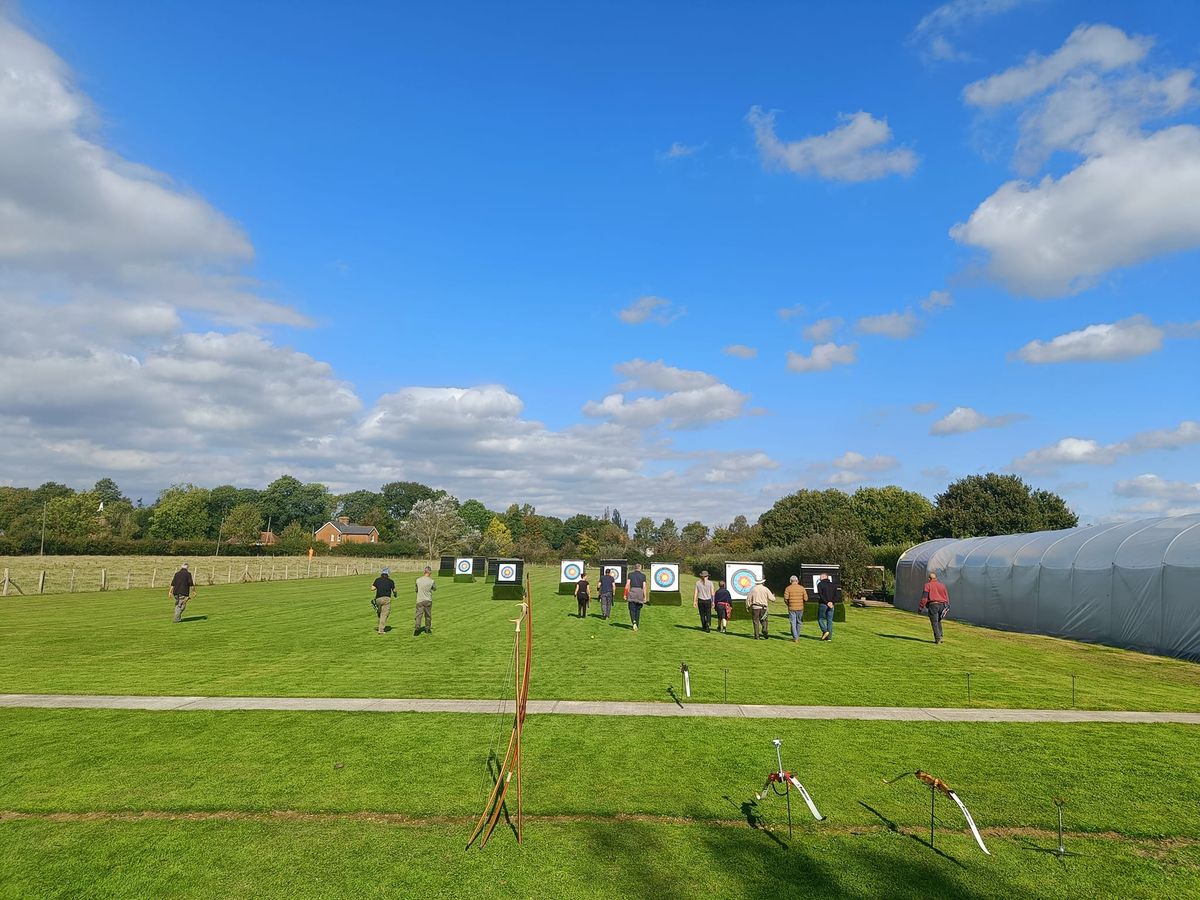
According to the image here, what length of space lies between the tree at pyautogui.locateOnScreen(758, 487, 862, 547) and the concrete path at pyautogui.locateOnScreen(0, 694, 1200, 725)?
7722 cm

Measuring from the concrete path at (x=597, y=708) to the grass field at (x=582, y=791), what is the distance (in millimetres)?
527

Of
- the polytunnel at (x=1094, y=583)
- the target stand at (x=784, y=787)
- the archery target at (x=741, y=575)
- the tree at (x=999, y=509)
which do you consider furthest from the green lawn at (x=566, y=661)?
the tree at (x=999, y=509)

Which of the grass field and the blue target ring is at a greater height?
the blue target ring

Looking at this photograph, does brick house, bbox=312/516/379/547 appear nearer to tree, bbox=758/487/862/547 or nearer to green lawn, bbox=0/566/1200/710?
tree, bbox=758/487/862/547

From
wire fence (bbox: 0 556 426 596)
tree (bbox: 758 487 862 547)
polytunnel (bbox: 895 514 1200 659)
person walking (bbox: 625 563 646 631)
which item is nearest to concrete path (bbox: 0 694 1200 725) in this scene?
polytunnel (bbox: 895 514 1200 659)

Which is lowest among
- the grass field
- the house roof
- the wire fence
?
the wire fence

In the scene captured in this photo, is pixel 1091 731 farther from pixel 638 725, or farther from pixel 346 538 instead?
pixel 346 538

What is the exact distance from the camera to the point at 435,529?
408 ft

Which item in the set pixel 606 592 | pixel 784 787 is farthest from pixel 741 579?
pixel 784 787

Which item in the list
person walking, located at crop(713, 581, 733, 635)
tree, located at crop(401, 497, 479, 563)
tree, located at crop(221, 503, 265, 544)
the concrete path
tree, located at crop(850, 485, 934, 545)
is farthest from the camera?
tree, located at crop(221, 503, 265, 544)

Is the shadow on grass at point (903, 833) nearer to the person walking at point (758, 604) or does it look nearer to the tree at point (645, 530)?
the person walking at point (758, 604)

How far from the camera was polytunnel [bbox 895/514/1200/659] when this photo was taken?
22.5 meters

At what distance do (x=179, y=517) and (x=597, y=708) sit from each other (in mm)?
149250

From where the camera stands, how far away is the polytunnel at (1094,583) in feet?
73.7
